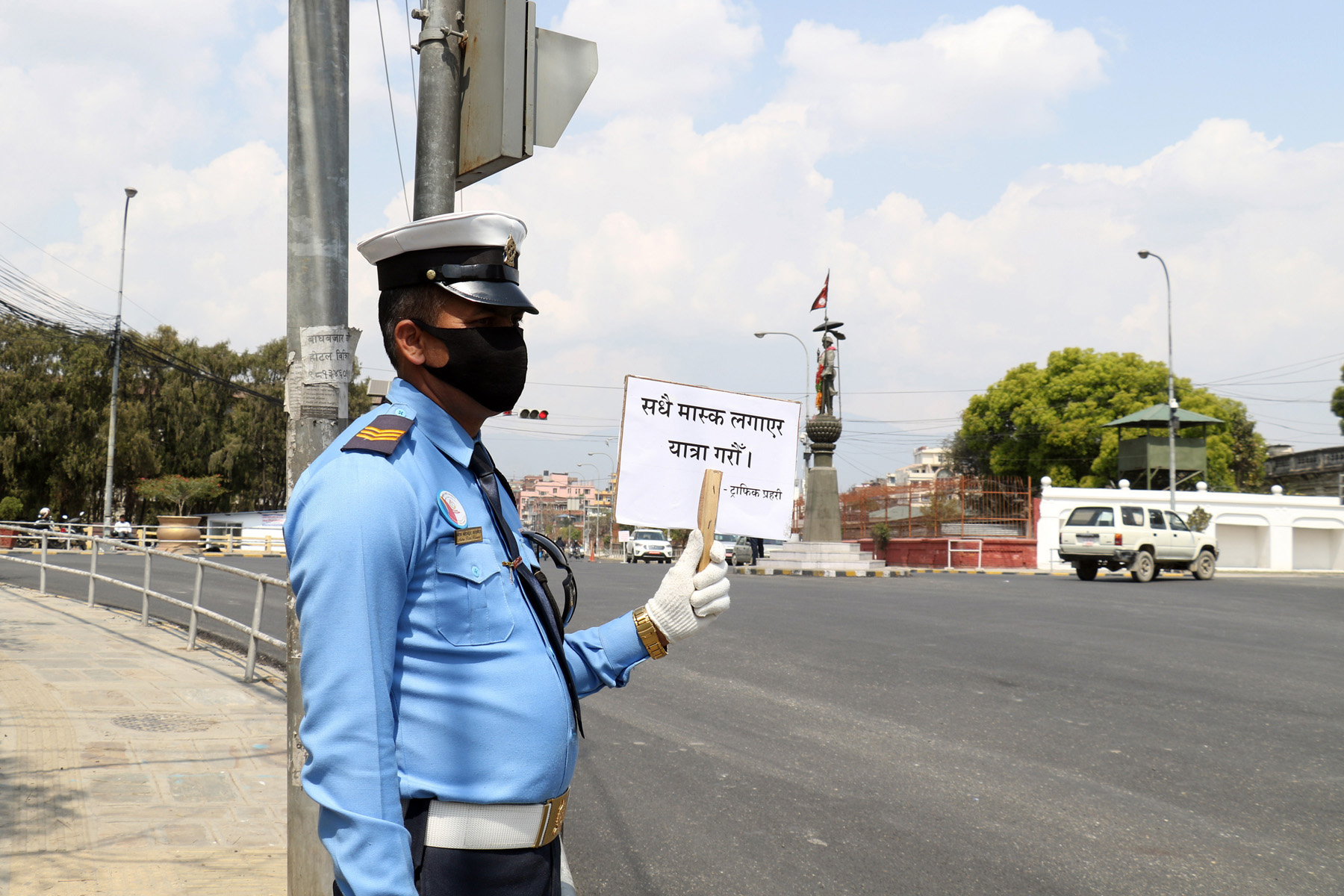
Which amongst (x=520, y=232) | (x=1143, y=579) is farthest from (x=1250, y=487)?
(x=520, y=232)

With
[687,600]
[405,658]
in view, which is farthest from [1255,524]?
[405,658]

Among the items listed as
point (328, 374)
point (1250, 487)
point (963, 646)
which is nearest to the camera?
point (328, 374)

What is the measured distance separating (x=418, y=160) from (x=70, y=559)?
2876 centimetres

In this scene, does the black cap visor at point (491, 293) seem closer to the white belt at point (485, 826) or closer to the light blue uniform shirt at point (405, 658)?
the light blue uniform shirt at point (405, 658)

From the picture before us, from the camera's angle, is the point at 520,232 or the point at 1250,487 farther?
the point at 1250,487

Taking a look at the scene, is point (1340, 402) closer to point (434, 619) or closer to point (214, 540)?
point (214, 540)

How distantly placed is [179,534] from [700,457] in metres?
39.5

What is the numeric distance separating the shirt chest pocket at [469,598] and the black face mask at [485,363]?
0.36 metres

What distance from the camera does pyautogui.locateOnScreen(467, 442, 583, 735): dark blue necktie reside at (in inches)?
76.7

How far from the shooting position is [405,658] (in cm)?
179

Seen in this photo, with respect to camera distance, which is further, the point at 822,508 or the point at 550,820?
the point at 822,508

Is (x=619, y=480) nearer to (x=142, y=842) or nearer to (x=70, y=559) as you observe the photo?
(x=142, y=842)

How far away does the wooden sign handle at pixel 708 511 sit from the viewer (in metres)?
2.51

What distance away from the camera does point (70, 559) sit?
90.2 ft
